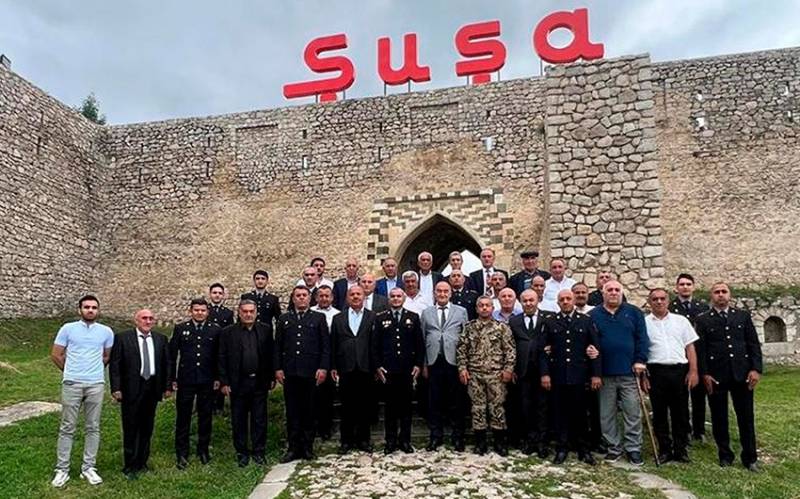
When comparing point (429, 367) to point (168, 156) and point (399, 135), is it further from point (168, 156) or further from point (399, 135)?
point (168, 156)

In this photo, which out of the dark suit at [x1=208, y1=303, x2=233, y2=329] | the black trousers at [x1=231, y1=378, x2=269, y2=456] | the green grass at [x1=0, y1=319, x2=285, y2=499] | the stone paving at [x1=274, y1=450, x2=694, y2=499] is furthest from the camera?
the dark suit at [x1=208, y1=303, x2=233, y2=329]

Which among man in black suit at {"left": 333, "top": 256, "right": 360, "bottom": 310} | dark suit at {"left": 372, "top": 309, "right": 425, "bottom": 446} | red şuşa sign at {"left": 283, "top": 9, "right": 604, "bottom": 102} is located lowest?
dark suit at {"left": 372, "top": 309, "right": 425, "bottom": 446}

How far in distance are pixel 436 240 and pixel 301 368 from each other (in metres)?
11.2

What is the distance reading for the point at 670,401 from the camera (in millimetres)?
5602

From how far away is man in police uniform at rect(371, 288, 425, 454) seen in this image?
19.3 feet

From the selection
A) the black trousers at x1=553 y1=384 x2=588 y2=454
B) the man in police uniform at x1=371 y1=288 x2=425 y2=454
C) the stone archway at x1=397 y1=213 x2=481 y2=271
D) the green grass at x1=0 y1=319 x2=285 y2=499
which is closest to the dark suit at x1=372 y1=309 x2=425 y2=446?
the man in police uniform at x1=371 y1=288 x2=425 y2=454

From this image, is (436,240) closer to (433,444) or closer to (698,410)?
(698,410)

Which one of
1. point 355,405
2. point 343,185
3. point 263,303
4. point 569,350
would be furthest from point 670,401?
point 343,185

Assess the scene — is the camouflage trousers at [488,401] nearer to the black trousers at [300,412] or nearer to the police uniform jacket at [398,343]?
the police uniform jacket at [398,343]

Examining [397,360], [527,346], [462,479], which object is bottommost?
[462,479]

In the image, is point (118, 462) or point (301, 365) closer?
point (118, 462)

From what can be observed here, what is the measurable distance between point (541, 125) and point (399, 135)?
3377 mm

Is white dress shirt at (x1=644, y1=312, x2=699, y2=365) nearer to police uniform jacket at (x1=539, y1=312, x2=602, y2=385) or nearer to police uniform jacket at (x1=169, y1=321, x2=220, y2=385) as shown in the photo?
police uniform jacket at (x1=539, y1=312, x2=602, y2=385)

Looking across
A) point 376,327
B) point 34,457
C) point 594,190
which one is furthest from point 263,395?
point 594,190
